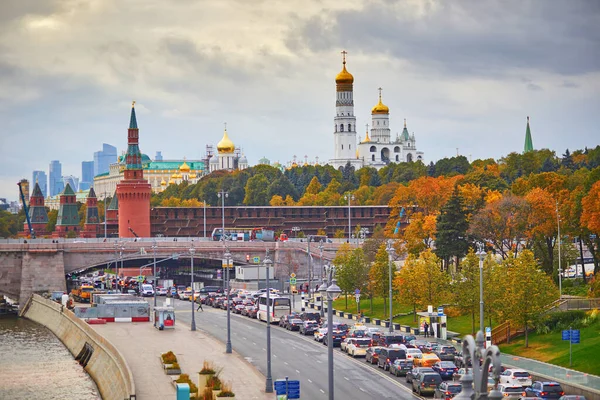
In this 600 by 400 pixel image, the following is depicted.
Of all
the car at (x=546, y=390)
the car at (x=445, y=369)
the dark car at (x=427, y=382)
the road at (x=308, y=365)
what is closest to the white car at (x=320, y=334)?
the road at (x=308, y=365)

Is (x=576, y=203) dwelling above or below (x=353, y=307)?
above

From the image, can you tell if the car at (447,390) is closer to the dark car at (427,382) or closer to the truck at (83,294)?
the dark car at (427,382)

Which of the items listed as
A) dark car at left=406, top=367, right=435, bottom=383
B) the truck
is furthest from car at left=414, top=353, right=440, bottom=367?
the truck

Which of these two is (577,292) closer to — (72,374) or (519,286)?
(519,286)

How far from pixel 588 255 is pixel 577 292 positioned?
2306 inches

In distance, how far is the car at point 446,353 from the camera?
234ft

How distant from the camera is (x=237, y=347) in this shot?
84.6 metres

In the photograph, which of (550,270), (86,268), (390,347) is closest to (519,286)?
(390,347)

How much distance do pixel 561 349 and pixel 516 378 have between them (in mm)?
13442

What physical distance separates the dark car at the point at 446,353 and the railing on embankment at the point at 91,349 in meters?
18.9

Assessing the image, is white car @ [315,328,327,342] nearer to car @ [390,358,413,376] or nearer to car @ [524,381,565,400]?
car @ [390,358,413,376]

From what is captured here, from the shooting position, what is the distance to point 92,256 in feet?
506

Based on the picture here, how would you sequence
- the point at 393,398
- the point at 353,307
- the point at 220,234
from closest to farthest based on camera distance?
the point at 393,398 < the point at 353,307 < the point at 220,234

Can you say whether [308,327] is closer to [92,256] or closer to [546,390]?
[546,390]
